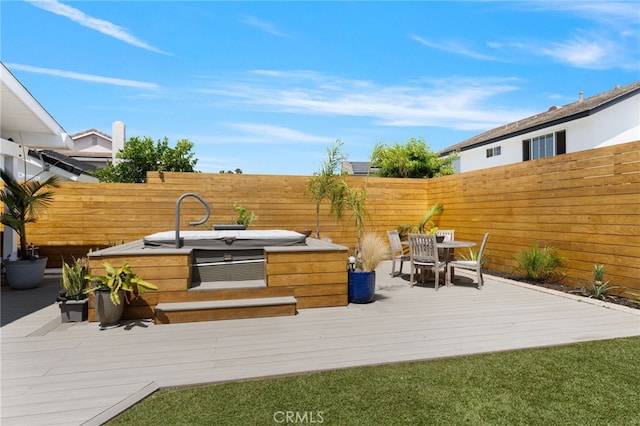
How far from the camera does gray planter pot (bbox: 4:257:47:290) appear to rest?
5535 mm

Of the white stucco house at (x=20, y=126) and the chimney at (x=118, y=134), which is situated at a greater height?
the chimney at (x=118, y=134)

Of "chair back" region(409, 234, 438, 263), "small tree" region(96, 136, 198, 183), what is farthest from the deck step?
"small tree" region(96, 136, 198, 183)

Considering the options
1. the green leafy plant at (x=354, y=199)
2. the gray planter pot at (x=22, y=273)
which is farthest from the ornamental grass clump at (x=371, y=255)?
the gray planter pot at (x=22, y=273)

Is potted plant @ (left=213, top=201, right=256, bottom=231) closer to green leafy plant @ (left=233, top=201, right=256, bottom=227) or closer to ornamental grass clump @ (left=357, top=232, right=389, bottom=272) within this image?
green leafy plant @ (left=233, top=201, right=256, bottom=227)

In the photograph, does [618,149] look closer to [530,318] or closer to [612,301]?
[612,301]

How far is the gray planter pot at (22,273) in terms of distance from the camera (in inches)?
218

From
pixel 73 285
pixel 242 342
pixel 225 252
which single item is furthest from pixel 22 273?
pixel 242 342

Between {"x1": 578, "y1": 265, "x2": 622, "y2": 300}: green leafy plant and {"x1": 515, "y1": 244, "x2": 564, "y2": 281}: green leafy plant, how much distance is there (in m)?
0.71

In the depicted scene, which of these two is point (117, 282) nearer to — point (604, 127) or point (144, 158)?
point (144, 158)

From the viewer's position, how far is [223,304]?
3953 millimetres

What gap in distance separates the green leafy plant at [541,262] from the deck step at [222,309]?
4277mm

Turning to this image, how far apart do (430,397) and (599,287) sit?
13.6ft

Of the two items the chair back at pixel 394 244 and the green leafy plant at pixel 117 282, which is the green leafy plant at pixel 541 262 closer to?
the chair back at pixel 394 244
